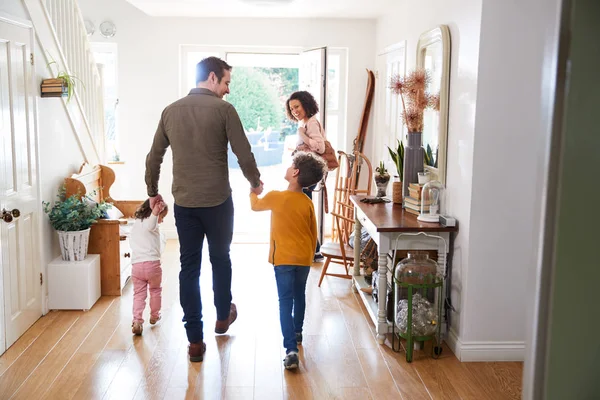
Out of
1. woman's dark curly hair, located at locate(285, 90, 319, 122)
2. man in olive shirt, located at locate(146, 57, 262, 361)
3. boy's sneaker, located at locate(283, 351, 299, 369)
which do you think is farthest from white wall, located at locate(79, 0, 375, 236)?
boy's sneaker, located at locate(283, 351, 299, 369)

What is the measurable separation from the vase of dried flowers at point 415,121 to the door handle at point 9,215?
2442 millimetres

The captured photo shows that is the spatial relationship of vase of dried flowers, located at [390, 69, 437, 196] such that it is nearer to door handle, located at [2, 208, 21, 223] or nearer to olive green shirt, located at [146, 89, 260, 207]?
olive green shirt, located at [146, 89, 260, 207]

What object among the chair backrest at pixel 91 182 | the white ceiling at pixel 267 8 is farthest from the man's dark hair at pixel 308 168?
the white ceiling at pixel 267 8

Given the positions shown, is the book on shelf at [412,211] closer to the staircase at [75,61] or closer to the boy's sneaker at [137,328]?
the boy's sneaker at [137,328]

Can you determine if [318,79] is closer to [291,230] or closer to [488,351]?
[291,230]

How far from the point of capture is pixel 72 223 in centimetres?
429

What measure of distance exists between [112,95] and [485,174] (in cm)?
481

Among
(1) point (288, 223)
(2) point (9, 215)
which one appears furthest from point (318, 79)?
(2) point (9, 215)

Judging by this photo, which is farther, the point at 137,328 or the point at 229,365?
the point at 137,328

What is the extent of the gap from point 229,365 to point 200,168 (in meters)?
1.10

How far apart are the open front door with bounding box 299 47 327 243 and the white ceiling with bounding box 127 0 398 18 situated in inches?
15.9

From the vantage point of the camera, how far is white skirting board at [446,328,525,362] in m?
3.52

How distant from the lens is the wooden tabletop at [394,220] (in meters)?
3.57

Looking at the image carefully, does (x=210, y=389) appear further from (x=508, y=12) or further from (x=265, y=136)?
(x=265, y=136)
